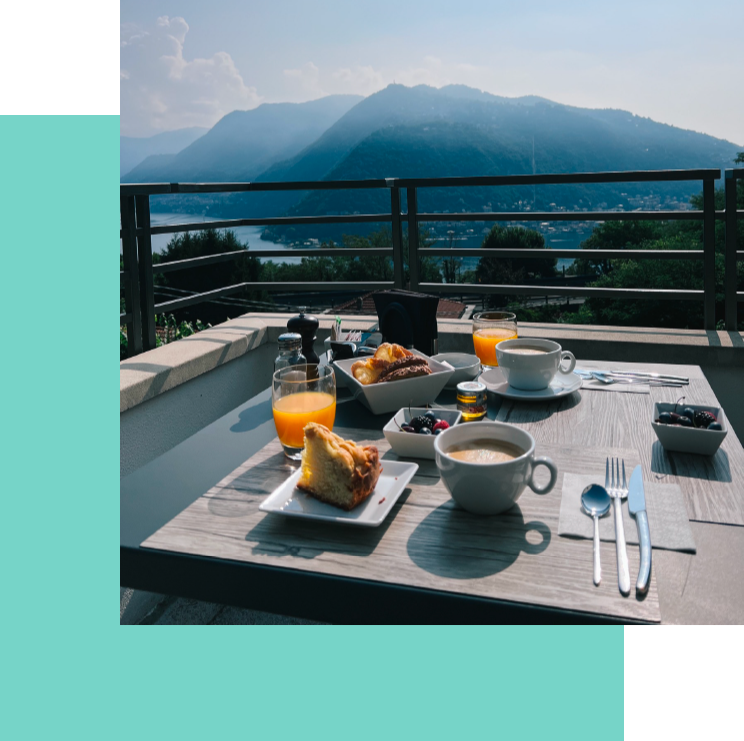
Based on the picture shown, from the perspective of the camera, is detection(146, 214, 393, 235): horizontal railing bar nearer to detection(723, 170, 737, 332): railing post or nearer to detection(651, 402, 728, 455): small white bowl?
detection(723, 170, 737, 332): railing post

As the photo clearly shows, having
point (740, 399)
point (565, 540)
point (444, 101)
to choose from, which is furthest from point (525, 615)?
point (444, 101)

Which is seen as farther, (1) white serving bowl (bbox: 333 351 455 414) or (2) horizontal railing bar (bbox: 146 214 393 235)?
(2) horizontal railing bar (bbox: 146 214 393 235)

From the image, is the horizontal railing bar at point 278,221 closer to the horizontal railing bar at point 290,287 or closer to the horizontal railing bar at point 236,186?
the horizontal railing bar at point 236,186

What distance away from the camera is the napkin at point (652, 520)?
2.91 ft

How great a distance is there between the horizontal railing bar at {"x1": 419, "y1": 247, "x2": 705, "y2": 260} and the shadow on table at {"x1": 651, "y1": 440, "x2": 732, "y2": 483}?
2543 millimetres

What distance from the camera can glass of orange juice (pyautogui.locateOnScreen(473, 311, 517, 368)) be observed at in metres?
1.89

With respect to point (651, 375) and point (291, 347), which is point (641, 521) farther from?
point (291, 347)

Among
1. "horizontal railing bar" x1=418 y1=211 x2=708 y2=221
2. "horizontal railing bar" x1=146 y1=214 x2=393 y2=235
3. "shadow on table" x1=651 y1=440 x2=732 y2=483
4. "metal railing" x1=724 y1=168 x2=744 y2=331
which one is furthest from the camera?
"horizontal railing bar" x1=146 y1=214 x2=393 y2=235

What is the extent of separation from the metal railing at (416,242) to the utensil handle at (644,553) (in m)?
2.70

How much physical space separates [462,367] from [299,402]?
624 mm

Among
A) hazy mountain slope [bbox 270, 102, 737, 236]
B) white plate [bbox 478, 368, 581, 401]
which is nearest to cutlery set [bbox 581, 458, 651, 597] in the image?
white plate [bbox 478, 368, 581, 401]

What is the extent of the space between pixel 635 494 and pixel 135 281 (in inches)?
115

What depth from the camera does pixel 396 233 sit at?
12.4ft

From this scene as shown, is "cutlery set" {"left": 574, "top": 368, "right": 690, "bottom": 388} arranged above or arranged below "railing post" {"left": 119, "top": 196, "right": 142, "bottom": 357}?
below
